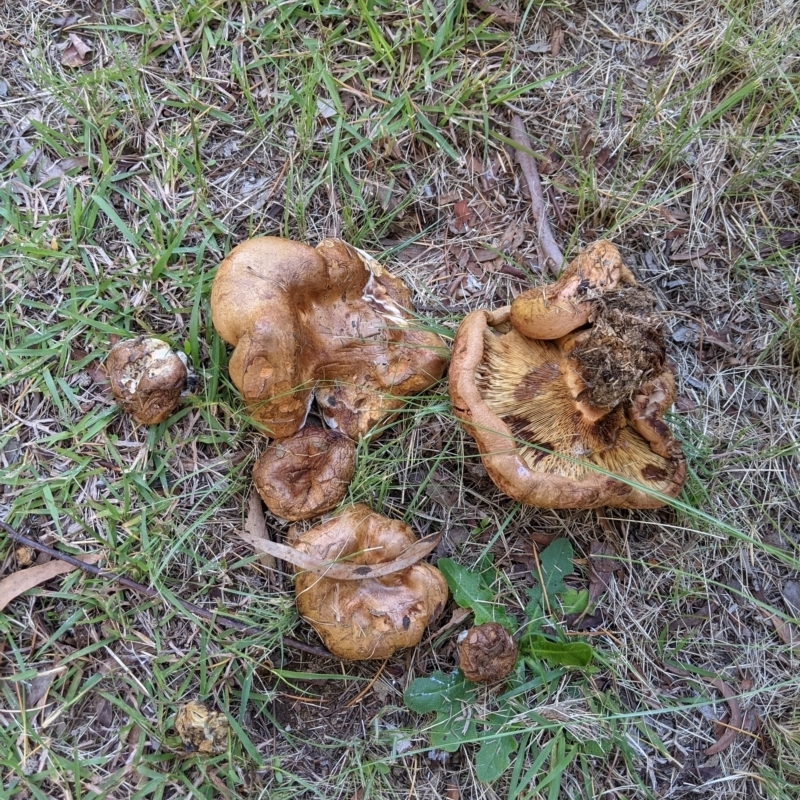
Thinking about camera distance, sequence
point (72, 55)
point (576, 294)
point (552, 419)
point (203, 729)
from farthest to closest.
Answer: point (72, 55) → point (203, 729) → point (552, 419) → point (576, 294)

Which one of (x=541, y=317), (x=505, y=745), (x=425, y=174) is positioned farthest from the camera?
(x=425, y=174)

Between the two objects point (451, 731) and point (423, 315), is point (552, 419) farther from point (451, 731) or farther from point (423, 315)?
point (451, 731)

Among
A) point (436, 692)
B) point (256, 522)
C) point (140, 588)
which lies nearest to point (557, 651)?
point (436, 692)

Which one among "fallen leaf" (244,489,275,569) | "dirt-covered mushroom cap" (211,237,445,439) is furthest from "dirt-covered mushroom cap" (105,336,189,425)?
"fallen leaf" (244,489,275,569)

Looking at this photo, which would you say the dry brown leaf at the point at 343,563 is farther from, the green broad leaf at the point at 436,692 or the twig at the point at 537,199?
the twig at the point at 537,199

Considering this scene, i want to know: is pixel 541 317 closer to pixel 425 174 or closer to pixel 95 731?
pixel 425 174

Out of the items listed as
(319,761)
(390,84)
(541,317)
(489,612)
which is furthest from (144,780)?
(390,84)
